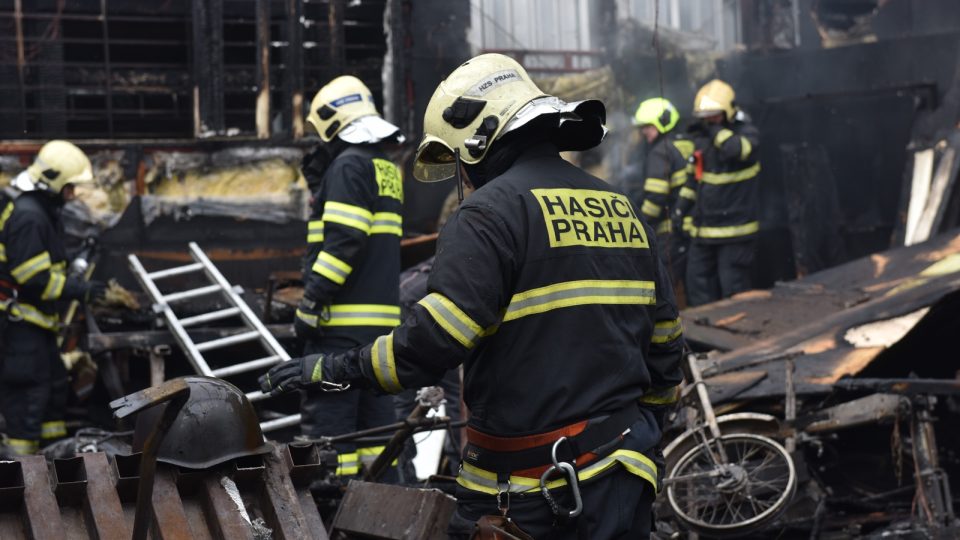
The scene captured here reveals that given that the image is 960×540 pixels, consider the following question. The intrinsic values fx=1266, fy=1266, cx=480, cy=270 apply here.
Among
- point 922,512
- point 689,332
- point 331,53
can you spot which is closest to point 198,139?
point 331,53

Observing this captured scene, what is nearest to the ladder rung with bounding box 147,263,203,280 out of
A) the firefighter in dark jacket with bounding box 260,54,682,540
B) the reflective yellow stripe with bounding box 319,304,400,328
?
the reflective yellow stripe with bounding box 319,304,400,328

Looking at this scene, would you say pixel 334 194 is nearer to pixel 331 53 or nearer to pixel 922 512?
pixel 922 512

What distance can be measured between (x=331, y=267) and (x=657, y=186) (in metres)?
5.12

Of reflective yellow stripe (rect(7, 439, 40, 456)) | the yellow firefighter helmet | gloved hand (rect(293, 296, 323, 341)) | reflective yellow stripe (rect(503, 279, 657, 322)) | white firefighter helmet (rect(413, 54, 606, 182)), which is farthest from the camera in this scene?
the yellow firefighter helmet

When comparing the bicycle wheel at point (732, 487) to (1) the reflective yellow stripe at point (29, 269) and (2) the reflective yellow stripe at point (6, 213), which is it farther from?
(2) the reflective yellow stripe at point (6, 213)

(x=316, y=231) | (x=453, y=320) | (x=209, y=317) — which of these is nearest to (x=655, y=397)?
(x=453, y=320)

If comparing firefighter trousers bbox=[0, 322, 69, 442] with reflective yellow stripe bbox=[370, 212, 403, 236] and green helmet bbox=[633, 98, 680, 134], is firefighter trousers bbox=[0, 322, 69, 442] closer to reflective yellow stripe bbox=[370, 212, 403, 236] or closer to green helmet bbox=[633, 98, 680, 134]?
reflective yellow stripe bbox=[370, 212, 403, 236]

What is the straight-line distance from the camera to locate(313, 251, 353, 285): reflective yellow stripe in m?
6.58

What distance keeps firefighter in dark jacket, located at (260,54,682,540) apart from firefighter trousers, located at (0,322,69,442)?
522 centimetres

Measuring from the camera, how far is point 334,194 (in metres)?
6.63

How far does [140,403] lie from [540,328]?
112 centimetres

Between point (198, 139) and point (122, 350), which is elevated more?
point (198, 139)

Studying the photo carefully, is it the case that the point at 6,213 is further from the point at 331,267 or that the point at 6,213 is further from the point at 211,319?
the point at 331,267

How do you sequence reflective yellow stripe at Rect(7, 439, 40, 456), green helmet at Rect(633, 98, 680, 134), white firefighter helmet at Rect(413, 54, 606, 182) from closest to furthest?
white firefighter helmet at Rect(413, 54, 606, 182) → reflective yellow stripe at Rect(7, 439, 40, 456) → green helmet at Rect(633, 98, 680, 134)
